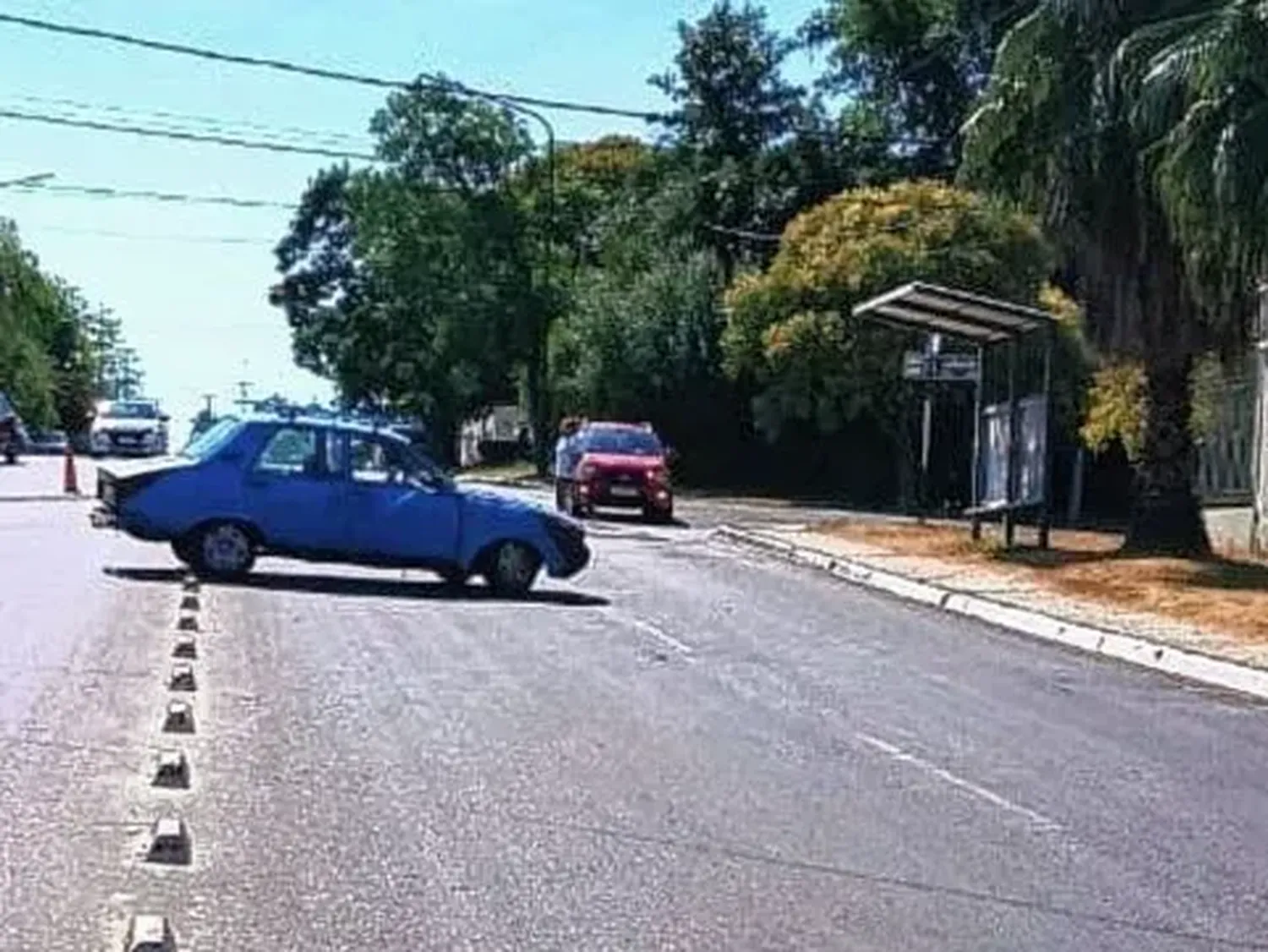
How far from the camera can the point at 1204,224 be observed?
23.9 meters

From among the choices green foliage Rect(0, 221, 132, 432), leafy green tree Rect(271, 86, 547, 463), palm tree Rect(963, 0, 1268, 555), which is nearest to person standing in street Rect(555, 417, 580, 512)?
palm tree Rect(963, 0, 1268, 555)

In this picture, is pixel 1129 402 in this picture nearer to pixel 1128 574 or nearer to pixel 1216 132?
pixel 1128 574

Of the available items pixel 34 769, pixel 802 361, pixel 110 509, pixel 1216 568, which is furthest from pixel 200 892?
pixel 802 361

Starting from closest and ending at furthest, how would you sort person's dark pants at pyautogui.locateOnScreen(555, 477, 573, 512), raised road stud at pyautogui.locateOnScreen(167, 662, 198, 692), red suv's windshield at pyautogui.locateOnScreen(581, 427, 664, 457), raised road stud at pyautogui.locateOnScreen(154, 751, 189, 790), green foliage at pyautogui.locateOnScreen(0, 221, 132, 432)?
1. raised road stud at pyautogui.locateOnScreen(154, 751, 189, 790)
2. raised road stud at pyautogui.locateOnScreen(167, 662, 198, 692)
3. red suv's windshield at pyautogui.locateOnScreen(581, 427, 664, 457)
4. person's dark pants at pyautogui.locateOnScreen(555, 477, 573, 512)
5. green foliage at pyautogui.locateOnScreen(0, 221, 132, 432)

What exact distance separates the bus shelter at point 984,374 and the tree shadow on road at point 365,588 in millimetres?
9251

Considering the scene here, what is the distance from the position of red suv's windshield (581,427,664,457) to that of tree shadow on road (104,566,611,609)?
19.4 metres

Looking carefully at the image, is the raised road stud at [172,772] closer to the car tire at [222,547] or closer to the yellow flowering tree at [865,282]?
the car tire at [222,547]

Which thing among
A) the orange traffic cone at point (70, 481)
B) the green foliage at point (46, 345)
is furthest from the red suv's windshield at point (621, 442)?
the green foliage at point (46, 345)

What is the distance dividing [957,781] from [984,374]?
25982 millimetres

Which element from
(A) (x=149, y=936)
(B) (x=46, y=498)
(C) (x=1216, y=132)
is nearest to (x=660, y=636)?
(C) (x=1216, y=132)

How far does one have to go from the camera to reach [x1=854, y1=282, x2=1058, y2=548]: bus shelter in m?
31.9

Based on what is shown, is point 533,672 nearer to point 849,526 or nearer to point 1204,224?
point 1204,224

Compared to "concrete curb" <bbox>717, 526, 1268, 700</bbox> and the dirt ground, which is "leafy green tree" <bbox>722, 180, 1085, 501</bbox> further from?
"concrete curb" <bbox>717, 526, 1268, 700</bbox>

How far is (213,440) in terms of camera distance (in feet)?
79.3
